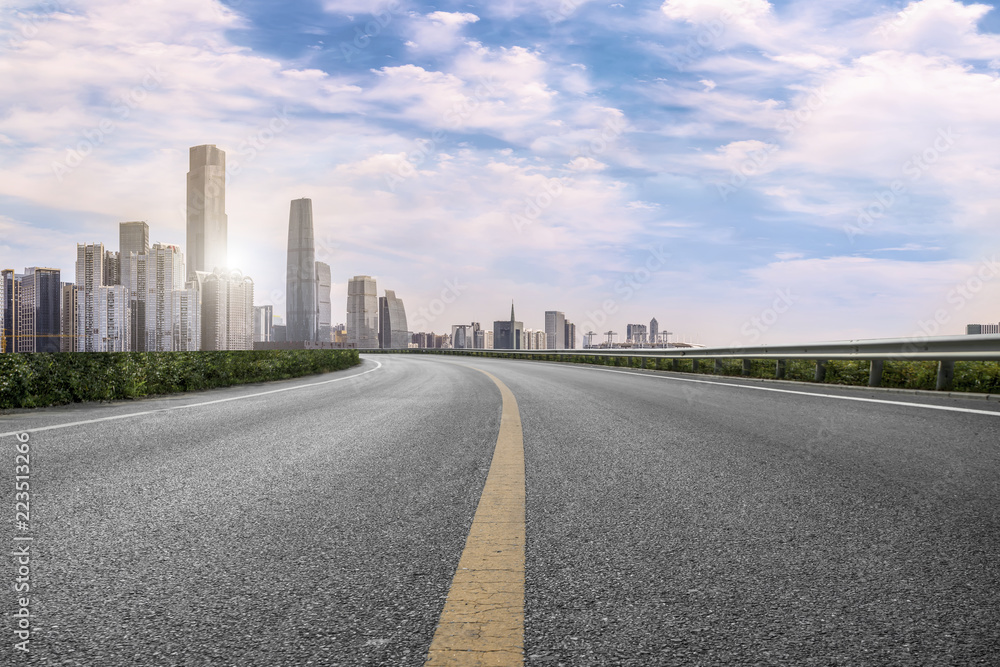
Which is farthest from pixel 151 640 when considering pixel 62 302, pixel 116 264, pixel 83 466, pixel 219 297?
pixel 219 297

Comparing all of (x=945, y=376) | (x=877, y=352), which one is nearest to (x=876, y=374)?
(x=877, y=352)

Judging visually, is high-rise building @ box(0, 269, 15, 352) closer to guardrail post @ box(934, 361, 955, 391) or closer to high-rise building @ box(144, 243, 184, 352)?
high-rise building @ box(144, 243, 184, 352)

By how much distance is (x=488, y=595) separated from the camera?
1.87 m

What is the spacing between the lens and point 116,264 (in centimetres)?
5206

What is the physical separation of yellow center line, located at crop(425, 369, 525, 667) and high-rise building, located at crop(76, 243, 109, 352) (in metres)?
22.7

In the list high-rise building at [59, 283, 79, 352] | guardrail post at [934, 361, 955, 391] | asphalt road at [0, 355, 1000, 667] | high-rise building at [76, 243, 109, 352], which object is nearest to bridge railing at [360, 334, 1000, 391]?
guardrail post at [934, 361, 955, 391]

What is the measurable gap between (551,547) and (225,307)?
117052mm

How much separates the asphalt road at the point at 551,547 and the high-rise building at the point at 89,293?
21.2 meters

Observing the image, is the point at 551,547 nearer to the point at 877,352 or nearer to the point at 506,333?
the point at 877,352

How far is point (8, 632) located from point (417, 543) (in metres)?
1.27

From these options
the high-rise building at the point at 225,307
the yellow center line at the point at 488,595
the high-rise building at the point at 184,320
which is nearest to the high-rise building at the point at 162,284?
the high-rise building at the point at 184,320

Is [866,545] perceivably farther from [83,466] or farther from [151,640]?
[83,466]

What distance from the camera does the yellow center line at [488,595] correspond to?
153 centimetres

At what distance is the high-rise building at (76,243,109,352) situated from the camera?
33750mm
